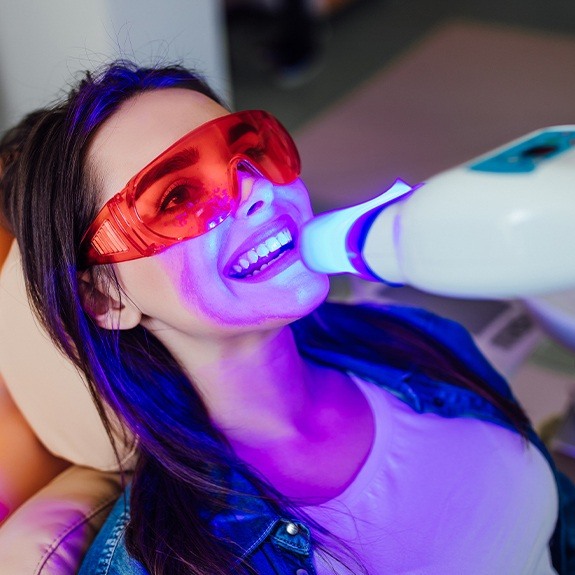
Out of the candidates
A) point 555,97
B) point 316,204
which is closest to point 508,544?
point 316,204

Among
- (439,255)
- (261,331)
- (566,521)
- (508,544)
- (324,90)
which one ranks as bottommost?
(324,90)

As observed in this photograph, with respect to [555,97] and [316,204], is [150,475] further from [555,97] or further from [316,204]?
[555,97]

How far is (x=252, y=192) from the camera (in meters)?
0.98

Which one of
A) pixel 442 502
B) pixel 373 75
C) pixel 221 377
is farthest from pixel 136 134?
pixel 373 75

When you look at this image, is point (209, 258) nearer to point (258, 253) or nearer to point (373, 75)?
point (258, 253)

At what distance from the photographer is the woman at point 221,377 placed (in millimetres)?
967

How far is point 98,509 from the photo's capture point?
3.66 feet

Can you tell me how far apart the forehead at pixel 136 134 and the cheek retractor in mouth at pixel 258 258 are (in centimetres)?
15

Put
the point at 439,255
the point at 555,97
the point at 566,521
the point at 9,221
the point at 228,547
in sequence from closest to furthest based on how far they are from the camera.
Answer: the point at 439,255 → the point at 228,547 → the point at 9,221 → the point at 566,521 → the point at 555,97

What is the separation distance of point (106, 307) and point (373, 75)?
8.41ft

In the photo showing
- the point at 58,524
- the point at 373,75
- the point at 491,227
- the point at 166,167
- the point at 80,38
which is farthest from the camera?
the point at 373,75

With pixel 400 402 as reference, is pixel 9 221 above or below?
above

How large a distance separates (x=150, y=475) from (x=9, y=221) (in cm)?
36

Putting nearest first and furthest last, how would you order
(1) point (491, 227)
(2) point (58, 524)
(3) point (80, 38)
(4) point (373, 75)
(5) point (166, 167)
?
(1) point (491, 227) → (5) point (166, 167) → (2) point (58, 524) → (3) point (80, 38) → (4) point (373, 75)
